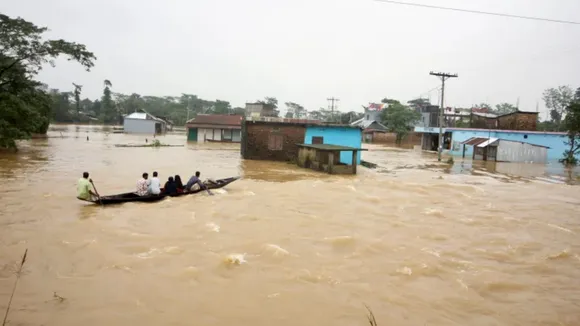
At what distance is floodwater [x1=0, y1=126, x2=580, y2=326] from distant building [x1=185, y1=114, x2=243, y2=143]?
2939 cm

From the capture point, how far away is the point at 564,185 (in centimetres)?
2016

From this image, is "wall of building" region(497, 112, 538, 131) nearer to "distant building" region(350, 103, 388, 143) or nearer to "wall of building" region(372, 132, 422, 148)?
"wall of building" region(372, 132, 422, 148)

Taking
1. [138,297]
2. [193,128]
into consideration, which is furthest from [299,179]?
[193,128]

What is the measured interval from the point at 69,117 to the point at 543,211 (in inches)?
3140

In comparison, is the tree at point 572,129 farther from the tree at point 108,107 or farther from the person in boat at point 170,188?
the tree at point 108,107

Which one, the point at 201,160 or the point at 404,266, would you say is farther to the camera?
the point at 201,160

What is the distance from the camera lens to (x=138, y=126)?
55938mm

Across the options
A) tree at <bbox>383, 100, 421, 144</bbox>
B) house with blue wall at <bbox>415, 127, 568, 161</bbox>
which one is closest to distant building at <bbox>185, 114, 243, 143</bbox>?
tree at <bbox>383, 100, 421, 144</bbox>

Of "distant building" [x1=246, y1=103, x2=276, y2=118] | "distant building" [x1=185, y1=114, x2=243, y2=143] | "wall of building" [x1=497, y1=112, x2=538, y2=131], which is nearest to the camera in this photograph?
"wall of building" [x1=497, y1=112, x2=538, y2=131]

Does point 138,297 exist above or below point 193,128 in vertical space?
below

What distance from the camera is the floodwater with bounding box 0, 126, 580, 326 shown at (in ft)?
19.6

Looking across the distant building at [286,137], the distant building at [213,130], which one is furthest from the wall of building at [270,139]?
the distant building at [213,130]

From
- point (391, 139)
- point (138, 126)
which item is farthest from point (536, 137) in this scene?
point (138, 126)

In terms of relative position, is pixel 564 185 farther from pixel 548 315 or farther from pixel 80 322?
pixel 80 322
